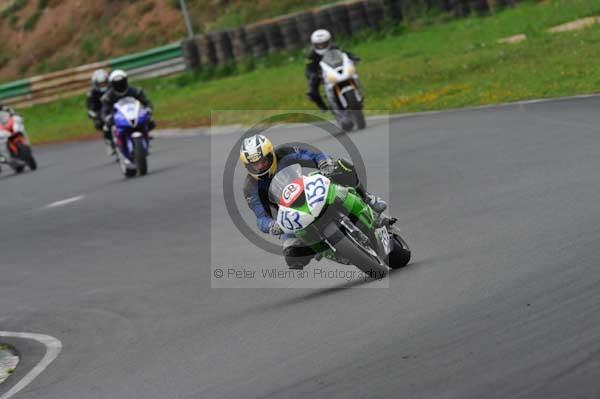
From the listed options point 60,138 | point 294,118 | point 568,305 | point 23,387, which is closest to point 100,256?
point 23,387

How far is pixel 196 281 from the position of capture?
11.2 metres

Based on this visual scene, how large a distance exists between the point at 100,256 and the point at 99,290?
1.98 meters

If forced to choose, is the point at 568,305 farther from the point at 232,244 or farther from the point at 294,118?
the point at 294,118

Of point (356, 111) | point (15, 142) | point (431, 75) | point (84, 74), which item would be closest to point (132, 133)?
point (356, 111)

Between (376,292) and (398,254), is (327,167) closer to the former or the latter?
(398,254)

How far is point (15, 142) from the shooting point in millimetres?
25391

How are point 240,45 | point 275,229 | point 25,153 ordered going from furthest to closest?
point 240,45 < point 25,153 < point 275,229

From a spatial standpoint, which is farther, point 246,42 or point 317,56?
point 246,42

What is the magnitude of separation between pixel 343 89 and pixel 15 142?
8.26 metres

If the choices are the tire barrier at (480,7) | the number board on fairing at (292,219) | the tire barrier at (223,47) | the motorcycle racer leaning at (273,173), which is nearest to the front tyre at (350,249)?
the number board on fairing at (292,219)

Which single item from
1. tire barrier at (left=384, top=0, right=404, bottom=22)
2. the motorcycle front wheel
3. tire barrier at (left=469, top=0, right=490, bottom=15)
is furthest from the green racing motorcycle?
tire barrier at (left=384, top=0, right=404, bottom=22)

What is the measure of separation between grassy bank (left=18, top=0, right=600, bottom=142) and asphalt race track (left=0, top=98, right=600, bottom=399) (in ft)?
12.0

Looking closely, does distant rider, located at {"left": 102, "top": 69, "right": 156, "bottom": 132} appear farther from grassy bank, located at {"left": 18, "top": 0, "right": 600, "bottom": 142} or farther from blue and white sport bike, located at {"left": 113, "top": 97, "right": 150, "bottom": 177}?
grassy bank, located at {"left": 18, "top": 0, "right": 600, "bottom": 142}

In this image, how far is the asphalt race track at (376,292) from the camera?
6605 millimetres
